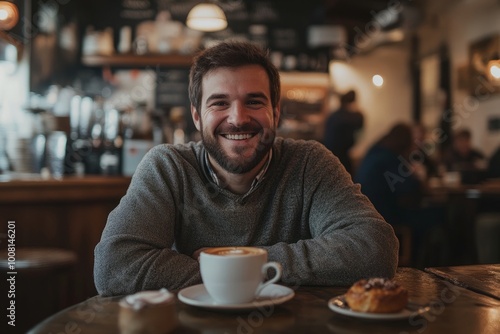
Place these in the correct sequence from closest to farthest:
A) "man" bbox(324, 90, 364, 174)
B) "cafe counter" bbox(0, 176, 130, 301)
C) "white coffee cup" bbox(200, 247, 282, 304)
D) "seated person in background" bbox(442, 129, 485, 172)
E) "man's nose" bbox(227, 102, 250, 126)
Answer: "white coffee cup" bbox(200, 247, 282, 304) < "man's nose" bbox(227, 102, 250, 126) < "cafe counter" bbox(0, 176, 130, 301) < "man" bbox(324, 90, 364, 174) < "seated person in background" bbox(442, 129, 485, 172)

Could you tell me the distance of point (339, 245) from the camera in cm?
148

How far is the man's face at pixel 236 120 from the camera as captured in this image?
68.1 inches

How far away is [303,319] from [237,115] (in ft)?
2.58

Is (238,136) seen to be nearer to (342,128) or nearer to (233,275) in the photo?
(233,275)

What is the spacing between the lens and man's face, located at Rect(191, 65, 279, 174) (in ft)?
5.67

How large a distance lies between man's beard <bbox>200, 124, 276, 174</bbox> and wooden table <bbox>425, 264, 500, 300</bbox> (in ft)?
1.85

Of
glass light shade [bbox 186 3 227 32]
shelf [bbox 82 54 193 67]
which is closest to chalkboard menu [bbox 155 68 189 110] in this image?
shelf [bbox 82 54 193 67]

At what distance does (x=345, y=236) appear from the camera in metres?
1.51

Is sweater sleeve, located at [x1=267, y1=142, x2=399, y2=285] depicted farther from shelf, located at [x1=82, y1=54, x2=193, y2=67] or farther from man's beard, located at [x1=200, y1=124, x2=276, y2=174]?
shelf, located at [x1=82, y1=54, x2=193, y2=67]

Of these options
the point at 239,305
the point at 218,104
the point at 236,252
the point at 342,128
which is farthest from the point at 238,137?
the point at 342,128

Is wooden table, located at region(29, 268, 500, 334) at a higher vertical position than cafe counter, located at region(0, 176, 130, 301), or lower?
higher

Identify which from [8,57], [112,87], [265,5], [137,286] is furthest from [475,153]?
[137,286]

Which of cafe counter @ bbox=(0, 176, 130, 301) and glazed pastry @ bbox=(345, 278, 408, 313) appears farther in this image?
cafe counter @ bbox=(0, 176, 130, 301)

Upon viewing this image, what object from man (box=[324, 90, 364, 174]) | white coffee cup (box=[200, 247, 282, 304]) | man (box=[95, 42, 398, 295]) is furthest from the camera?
man (box=[324, 90, 364, 174])
